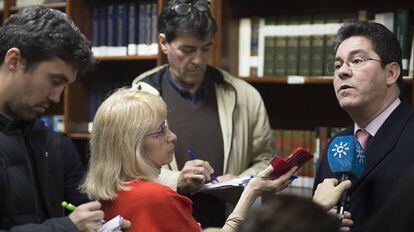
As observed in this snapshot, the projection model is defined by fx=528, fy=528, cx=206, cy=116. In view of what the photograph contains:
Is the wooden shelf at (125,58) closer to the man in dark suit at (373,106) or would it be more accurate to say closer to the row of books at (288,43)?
the row of books at (288,43)

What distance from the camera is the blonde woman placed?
1.55 m

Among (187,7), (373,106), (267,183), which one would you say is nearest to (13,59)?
(267,183)

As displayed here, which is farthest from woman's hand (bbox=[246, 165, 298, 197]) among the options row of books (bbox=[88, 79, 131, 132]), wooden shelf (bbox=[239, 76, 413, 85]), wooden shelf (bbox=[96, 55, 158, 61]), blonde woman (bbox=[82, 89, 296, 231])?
row of books (bbox=[88, 79, 131, 132])

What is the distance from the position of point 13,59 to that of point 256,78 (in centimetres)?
170

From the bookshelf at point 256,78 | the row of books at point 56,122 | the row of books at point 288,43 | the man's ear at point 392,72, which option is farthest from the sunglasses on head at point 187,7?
the row of books at point 56,122

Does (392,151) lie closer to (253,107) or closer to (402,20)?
(253,107)

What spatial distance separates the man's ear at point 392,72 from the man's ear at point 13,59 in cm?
129

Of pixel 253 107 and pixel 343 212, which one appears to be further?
pixel 253 107

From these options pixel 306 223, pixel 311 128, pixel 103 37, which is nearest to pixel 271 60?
pixel 311 128

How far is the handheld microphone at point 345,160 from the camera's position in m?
1.64

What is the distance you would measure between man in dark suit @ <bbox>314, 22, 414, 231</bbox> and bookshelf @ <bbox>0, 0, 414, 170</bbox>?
940 mm

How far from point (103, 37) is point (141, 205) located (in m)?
2.11

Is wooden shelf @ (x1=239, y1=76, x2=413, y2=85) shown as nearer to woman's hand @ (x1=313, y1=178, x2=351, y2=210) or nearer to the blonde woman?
the blonde woman

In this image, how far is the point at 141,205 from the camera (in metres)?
1.54
